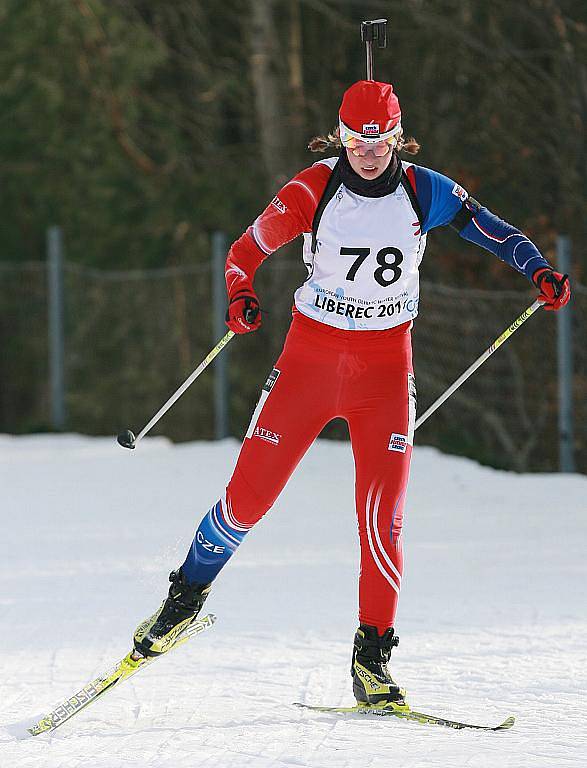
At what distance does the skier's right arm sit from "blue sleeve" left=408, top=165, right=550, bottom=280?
0.96ft

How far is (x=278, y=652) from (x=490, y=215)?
168 cm

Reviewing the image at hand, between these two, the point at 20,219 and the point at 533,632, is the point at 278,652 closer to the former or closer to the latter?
the point at 533,632

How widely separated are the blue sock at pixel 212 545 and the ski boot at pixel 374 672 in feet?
1.51

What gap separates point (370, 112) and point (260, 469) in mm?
1064

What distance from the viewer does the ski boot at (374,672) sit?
438 cm

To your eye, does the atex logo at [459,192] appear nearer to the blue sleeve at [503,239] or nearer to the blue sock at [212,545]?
the blue sleeve at [503,239]

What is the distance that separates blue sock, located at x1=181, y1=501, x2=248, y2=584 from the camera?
14.6 ft

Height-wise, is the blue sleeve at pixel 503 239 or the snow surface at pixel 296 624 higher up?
the blue sleeve at pixel 503 239

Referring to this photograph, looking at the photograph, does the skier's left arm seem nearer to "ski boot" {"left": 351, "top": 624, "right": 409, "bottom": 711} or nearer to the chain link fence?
"ski boot" {"left": 351, "top": 624, "right": 409, "bottom": 711}

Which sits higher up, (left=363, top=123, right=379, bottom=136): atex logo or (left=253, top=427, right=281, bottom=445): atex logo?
(left=363, top=123, right=379, bottom=136): atex logo

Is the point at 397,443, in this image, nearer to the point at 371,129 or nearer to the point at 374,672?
the point at 374,672

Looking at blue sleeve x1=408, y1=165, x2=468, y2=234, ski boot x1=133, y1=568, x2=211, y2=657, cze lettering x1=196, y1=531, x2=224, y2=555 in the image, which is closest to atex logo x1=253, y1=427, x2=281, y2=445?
cze lettering x1=196, y1=531, x2=224, y2=555

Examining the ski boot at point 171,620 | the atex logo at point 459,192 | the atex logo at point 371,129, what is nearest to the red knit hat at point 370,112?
the atex logo at point 371,129

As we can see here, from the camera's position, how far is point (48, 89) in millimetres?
21672
